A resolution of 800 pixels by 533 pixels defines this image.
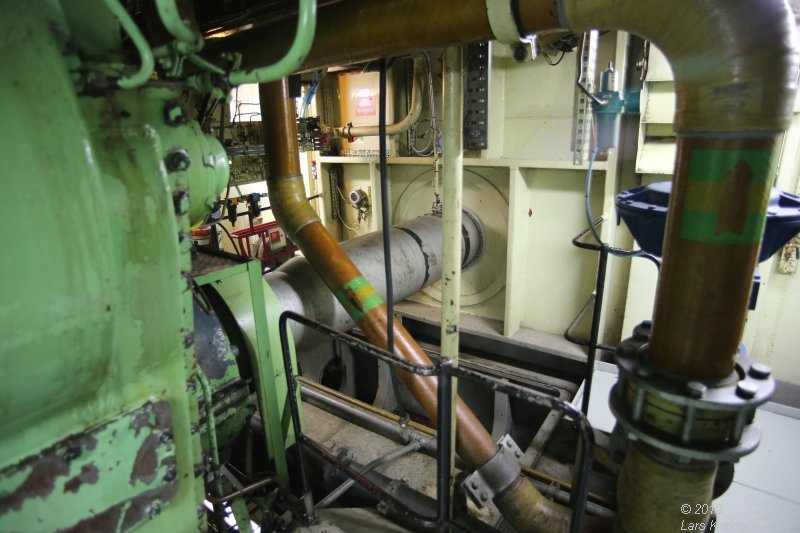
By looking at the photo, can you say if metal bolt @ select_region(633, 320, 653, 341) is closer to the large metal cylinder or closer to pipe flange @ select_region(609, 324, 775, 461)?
pipe flange @ select_region(609, 324, 775, 461)

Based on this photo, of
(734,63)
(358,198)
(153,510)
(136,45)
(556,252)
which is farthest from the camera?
(358,198)

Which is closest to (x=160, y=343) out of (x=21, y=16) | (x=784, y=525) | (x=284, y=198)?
(x=21, y=16)

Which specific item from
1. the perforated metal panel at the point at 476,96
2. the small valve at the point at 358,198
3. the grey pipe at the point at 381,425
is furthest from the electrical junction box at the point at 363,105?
the grey pipe at the point at 381,425

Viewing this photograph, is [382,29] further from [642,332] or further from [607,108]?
[642,332]

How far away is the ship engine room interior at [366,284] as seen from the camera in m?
0.66

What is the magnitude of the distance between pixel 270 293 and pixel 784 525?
2121mm

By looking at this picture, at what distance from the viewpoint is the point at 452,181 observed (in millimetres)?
1348

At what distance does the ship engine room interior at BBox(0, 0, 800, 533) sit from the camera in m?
0.66

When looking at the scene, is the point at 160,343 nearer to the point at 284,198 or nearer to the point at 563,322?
the point at 284,198

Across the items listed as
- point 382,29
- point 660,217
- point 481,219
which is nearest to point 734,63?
point 660,217

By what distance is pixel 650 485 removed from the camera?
96 centimetres

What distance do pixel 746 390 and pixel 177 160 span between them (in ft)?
3.65

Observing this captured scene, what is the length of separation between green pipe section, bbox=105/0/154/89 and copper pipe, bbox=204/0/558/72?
2.63ft

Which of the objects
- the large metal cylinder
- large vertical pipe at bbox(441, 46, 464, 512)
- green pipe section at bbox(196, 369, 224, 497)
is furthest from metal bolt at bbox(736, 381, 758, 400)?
the large metal cylinder
